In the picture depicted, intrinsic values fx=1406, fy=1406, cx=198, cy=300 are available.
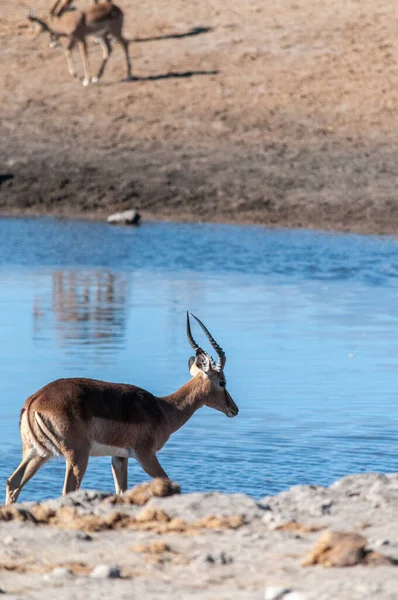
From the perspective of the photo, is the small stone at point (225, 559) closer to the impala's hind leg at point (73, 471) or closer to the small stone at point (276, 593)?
the small stone at point (276, 593)

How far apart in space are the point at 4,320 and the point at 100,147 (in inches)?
444

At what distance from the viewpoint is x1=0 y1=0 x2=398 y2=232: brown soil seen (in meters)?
22.7

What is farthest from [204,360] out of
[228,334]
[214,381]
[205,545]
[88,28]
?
[88,28]

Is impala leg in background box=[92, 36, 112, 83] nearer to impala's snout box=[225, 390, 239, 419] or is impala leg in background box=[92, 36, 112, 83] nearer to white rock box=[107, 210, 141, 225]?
white rock box=[107, 210, 141, 225]

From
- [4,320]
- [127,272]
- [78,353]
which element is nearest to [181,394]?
[78,353]

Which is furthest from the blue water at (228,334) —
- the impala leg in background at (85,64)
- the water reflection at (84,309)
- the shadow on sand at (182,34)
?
the shadow on sand at (182,34)

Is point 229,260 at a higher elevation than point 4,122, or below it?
below

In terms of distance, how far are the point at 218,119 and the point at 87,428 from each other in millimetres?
18598

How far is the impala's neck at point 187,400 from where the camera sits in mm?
7945

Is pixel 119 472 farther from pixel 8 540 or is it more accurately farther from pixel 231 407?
pixel 8 540

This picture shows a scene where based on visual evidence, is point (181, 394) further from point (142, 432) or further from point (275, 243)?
point (275, 243)

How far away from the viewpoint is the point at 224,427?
9266 mm

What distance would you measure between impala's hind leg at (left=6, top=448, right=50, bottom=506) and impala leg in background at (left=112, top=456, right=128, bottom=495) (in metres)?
0.44

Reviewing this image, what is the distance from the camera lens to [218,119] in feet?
82.8
